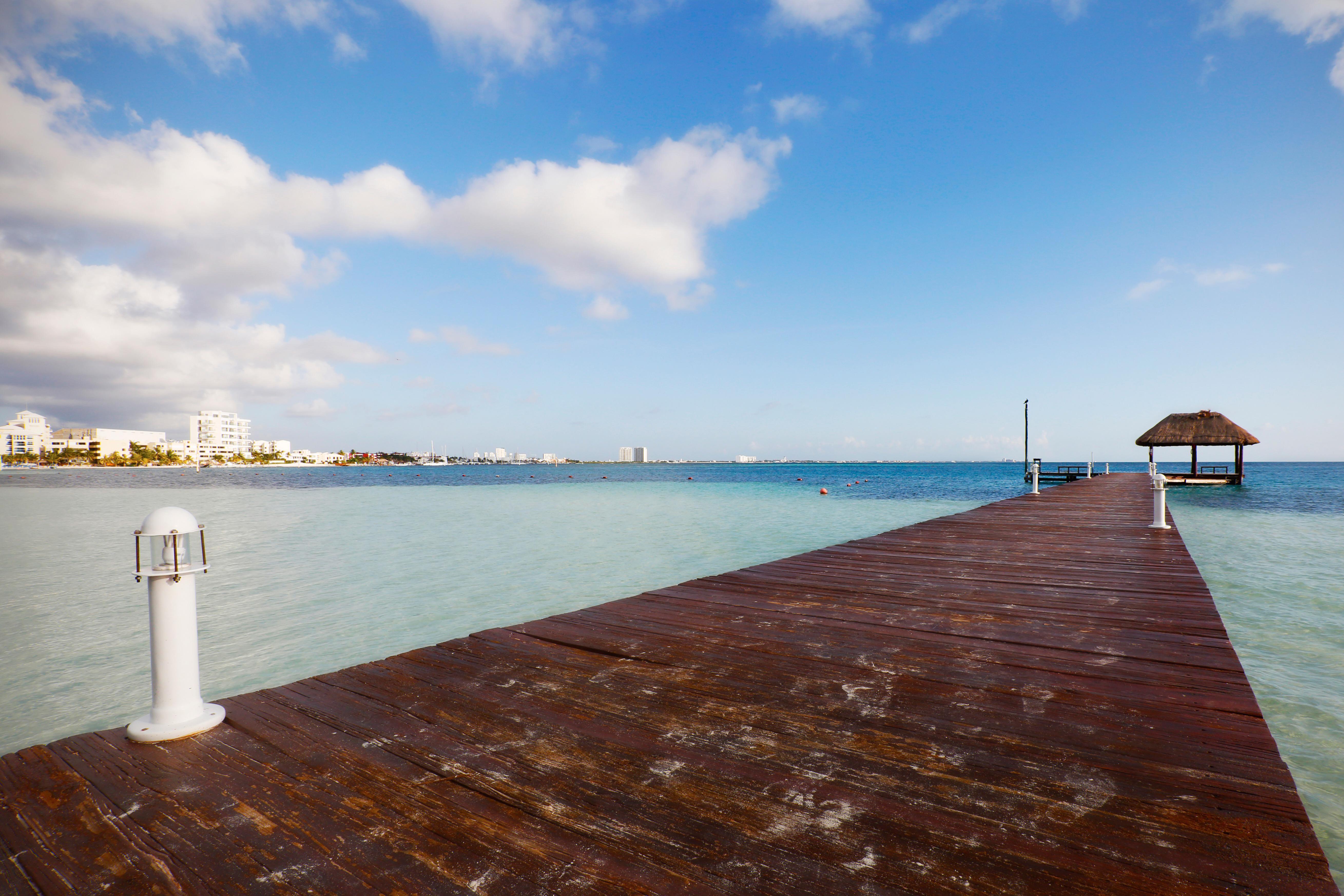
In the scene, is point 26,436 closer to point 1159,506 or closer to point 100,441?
point 100,441

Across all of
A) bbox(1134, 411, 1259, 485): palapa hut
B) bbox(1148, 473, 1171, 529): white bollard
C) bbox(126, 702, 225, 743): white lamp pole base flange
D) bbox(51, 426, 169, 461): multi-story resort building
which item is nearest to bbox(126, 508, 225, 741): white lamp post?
bbox(126, 702, 225, 743): white lamp pole base flange

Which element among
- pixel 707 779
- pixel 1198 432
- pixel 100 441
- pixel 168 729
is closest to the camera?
pixel 707 779

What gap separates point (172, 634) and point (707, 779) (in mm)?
2154

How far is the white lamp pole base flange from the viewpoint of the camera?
7.11ft

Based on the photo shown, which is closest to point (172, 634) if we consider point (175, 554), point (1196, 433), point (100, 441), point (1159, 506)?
point (175, 554)

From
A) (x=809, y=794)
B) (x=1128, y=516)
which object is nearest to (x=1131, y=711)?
(x=809, y=794)

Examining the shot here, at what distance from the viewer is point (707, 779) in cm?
185

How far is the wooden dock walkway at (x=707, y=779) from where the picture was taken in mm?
1432

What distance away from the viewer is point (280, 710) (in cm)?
246

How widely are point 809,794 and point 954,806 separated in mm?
412

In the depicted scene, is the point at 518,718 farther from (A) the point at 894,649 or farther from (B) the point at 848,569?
(B) the point at 848,569

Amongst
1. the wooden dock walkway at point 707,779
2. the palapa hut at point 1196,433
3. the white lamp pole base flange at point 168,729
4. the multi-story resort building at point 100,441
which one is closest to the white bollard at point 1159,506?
the wooden dock walkway at point 707,779

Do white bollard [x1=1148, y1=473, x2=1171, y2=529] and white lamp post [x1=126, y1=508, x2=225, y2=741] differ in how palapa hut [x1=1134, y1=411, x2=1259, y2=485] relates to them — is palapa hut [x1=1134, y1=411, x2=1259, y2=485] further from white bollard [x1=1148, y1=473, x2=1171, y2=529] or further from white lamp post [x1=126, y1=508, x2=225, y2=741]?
white lamp post [x1=126, y1=508, x2=225, y2=741]

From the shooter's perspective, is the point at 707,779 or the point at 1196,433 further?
the point at 1196,433
